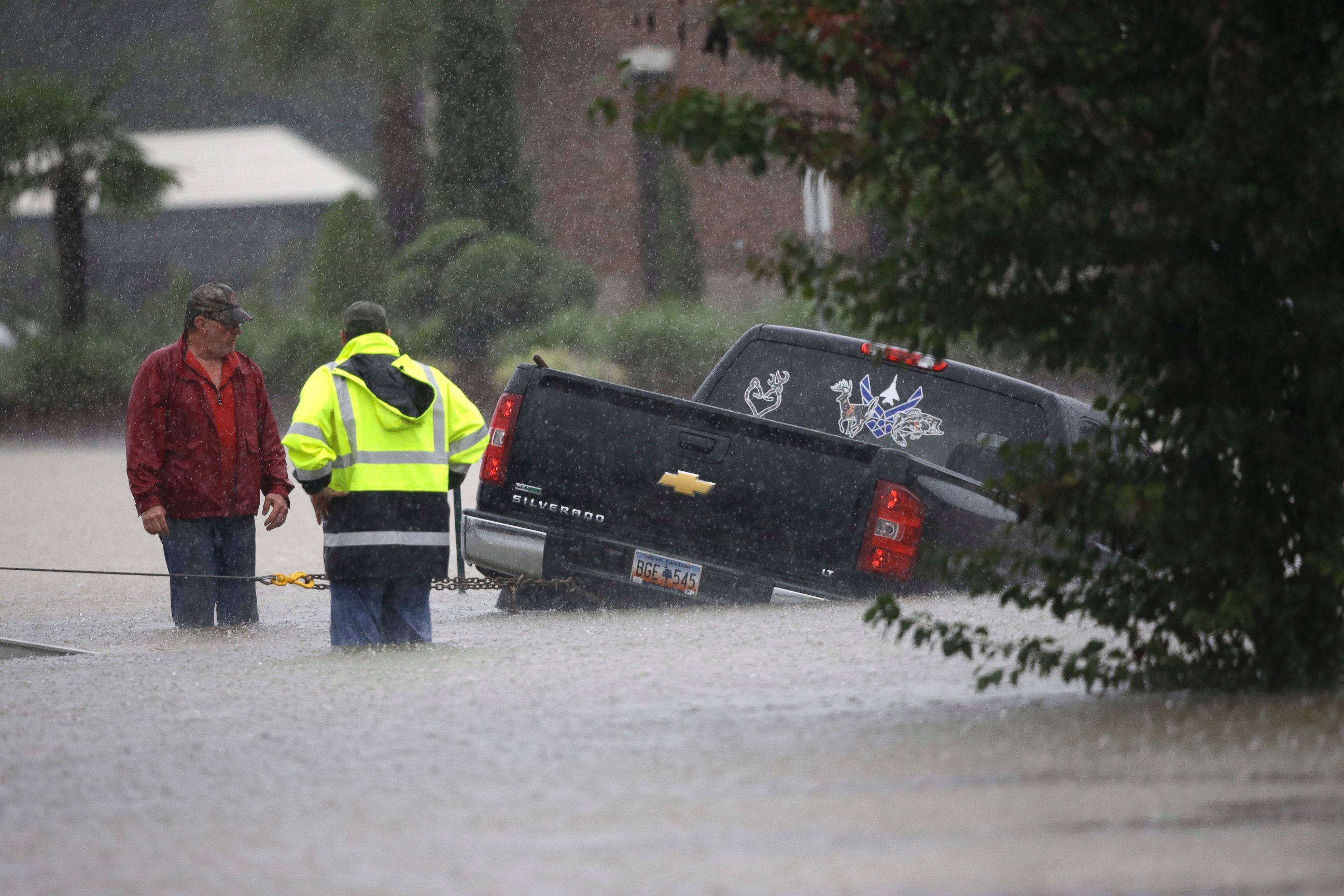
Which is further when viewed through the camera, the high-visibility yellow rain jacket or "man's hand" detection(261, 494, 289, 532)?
"man's hand" detection(261, 494, 289, 532)

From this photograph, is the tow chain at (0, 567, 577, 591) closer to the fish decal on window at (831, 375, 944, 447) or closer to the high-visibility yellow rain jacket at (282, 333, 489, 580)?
the high-visibility yellow rain jacket at (282, 333, 489, 580)

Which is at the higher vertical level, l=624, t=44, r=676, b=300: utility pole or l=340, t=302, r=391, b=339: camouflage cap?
l=624, t=44, r=676, b=300: utility pole

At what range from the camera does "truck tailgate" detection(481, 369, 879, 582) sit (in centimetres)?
898

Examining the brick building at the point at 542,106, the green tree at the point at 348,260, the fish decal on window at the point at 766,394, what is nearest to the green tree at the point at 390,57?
the green tree at the point at 348,260

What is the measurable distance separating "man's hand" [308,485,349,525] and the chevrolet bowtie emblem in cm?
167

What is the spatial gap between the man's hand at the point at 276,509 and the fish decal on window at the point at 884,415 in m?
2.86

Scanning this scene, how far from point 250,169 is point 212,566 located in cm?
3916

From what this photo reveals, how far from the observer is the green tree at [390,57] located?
129ft

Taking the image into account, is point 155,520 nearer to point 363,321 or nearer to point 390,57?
point 363,321

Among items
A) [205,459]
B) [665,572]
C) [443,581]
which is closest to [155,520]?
[205,459]

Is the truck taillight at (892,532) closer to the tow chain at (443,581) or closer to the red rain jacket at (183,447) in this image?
the tow chain at (443,581)

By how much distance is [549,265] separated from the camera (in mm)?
37031

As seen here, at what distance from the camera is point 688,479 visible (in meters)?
9.09

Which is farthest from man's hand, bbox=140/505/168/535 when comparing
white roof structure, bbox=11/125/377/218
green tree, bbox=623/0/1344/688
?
white roof structure, bbox=11/125/377/218
